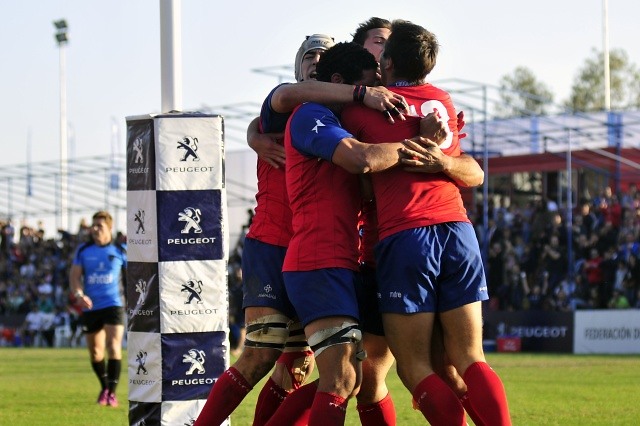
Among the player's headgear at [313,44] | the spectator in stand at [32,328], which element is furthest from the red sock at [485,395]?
the spectator in stand at [32,328]

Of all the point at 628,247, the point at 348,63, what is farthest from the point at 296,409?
the point at 628,247

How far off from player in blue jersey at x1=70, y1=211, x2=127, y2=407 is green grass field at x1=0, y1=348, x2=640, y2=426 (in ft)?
1.38

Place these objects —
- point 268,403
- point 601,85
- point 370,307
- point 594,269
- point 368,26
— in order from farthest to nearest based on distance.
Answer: point 601,85
point 594,269
point 368,26
point 268,403
point 370,307

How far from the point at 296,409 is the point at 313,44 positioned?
83.7 inches

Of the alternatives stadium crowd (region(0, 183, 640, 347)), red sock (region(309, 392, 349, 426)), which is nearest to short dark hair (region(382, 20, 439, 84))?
red sock (region(309, 392, 349, 426))

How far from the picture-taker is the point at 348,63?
638cm

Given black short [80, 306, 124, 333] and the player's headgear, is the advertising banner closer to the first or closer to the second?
the player's headgear

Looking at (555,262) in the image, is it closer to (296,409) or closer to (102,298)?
(102,298)

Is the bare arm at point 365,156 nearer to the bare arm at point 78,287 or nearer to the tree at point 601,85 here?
the bare arm at point 78,287

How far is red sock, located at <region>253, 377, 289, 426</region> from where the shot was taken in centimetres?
705

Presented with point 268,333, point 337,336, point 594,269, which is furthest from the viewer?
point 594,269

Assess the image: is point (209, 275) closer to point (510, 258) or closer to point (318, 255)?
point (318, 255)

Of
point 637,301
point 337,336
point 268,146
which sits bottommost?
point 637,301

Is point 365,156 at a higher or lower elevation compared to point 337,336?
higher
